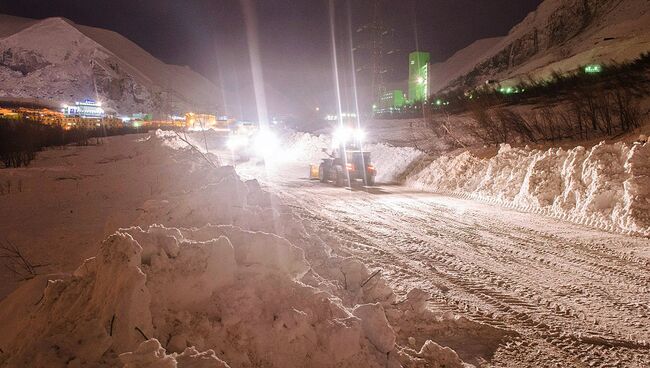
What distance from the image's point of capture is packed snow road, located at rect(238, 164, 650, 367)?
14.5 ft

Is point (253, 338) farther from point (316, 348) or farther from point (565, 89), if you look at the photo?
point (565, 89)

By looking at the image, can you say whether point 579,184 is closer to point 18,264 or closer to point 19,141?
point 18,264

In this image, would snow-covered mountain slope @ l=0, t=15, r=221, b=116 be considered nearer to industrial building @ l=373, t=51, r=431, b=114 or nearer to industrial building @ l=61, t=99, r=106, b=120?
industrial building @ l=61, t=99, r=106, b=120

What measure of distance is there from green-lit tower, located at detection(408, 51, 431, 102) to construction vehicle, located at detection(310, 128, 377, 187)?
5755cm

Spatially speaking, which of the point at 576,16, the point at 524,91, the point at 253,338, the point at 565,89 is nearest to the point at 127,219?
the point at 253,338

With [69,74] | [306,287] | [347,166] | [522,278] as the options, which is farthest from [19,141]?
[69,74]

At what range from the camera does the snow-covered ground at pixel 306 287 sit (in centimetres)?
320

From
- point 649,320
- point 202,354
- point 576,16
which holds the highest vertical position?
point 576,16

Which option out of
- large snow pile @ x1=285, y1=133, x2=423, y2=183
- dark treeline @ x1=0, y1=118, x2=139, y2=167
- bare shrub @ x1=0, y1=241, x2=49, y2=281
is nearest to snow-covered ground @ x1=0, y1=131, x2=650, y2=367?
bare shrub @ x1=0, y1=241, x2=49, y2=281

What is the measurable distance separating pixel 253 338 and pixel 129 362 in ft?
3.11

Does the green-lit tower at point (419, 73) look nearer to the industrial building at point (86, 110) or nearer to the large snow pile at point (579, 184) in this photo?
the industrial building at point (86, 110)

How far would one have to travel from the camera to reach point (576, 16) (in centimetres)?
10088

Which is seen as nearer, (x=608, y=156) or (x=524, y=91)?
(x=608, y=156)

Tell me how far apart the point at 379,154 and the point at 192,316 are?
23316 millimetres
